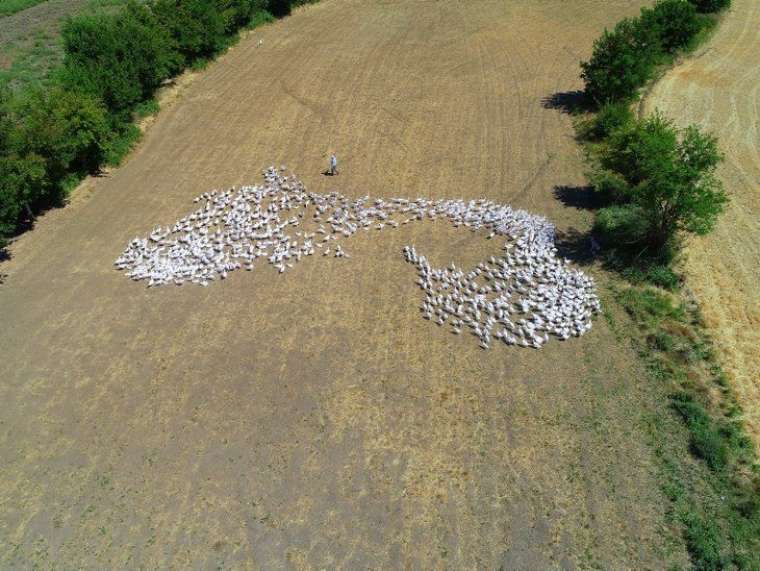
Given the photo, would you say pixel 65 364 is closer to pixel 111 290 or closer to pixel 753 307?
pixel 111 290

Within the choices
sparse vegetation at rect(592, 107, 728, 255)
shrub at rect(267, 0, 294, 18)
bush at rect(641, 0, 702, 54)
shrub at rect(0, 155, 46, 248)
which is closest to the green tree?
sparse vegetation at rect(592, 107, 728, 255)

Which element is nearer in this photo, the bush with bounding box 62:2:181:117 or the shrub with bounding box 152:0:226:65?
the bush with bounding box 62:2:181:117

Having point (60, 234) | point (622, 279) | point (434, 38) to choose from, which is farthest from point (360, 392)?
point (434, 38)

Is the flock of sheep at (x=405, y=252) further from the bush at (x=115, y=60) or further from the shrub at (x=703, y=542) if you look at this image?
the bush at (x=115, y=60)

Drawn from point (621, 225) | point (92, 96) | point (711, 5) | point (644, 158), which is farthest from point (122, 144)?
point (711, 5)

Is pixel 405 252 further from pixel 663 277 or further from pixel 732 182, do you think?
pixel 732 182

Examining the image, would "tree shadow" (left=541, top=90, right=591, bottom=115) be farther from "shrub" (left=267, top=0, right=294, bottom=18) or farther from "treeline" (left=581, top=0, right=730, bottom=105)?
"shrub" (left=267, top=0, right=294, bottom=18)
